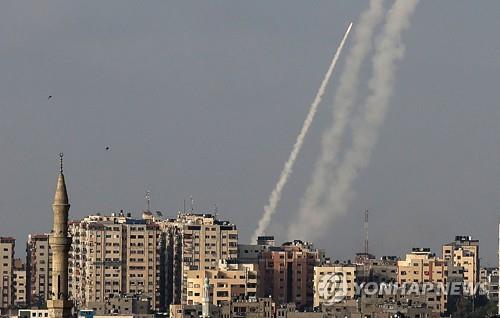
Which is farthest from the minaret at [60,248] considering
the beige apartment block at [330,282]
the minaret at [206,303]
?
the beige apartment block at [330,282]

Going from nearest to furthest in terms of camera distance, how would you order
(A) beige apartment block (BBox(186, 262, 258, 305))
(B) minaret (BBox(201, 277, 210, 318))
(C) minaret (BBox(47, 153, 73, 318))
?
1. (C) minaret (BBox(47, 153, 73, 318))
2. (B) minaret (BBox(201, 277, 210, 318))
3. (A) beige apartment block (BBox(186, 262, 258, 305))

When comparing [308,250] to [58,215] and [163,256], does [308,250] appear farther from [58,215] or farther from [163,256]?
[58,215]

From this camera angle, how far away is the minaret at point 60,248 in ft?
235

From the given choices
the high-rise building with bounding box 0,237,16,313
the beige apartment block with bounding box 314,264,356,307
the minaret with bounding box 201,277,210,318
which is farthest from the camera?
the high-rise building with bounding box 0,237,16,313

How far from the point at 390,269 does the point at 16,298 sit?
25.7 metres

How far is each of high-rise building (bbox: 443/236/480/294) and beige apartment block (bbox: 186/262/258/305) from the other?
1894 centimetres

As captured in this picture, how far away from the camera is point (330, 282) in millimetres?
155500

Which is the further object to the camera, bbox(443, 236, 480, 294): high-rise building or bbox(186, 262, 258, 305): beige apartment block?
bbox(443, 236, 480, 294): high-rise building

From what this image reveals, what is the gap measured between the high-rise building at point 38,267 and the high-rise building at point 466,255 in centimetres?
2898

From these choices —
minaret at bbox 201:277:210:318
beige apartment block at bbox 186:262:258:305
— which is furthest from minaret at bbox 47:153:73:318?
beige apartment block at bbox 186:262:258:305

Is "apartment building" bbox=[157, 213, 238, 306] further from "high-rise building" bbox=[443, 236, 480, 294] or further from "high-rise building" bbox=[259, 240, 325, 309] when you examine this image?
"high-rise building" bbox=[443, 236, 480, 294]

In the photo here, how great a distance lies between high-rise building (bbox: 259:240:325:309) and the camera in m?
161

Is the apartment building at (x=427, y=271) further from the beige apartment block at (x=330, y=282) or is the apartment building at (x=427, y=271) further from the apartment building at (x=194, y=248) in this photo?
the apartment building at (x=194, y=248)

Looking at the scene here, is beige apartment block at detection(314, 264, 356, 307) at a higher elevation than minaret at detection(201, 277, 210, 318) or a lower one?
higher
